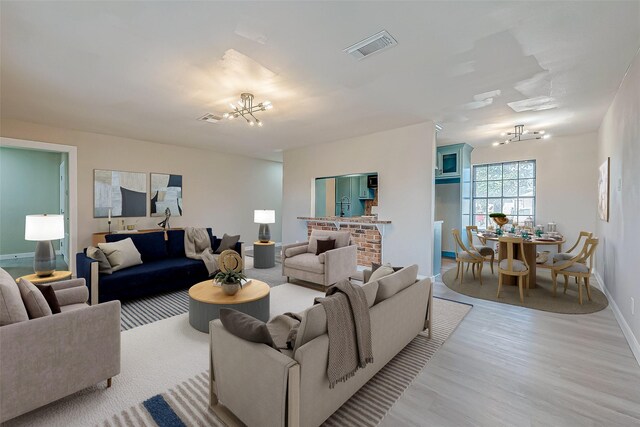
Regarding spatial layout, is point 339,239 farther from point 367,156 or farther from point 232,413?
point 232,413

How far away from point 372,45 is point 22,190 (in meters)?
8.42

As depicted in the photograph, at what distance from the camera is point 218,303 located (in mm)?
2746

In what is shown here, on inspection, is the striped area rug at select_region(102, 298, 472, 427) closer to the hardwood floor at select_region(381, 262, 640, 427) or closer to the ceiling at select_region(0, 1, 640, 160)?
the hardwood floor at select_region(381, 262, 640, 427)

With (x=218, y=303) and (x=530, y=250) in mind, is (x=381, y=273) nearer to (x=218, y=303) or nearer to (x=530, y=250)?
(x=218, y=303)

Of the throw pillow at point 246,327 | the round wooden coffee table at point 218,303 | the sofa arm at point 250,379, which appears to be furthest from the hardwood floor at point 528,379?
the round wooden coffee table at point 218,303

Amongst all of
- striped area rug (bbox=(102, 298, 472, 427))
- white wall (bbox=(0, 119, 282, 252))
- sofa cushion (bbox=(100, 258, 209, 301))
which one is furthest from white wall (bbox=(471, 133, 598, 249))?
sofa cushion (bbox=(100, 258, 209, 301))

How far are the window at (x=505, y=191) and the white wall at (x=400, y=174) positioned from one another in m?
2.93

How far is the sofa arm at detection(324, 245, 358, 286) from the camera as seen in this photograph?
4145 mm

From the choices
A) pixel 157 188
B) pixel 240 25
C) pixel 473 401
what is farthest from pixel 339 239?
pixel 157 188

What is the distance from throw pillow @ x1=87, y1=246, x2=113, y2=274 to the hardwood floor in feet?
11.8

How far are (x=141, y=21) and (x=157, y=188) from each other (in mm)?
4709

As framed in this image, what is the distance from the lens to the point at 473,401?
A: 1924 mm

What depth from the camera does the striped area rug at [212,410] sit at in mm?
1706

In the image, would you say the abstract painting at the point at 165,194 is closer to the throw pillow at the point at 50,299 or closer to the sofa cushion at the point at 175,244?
the sofa cushion at the point at 175,244
